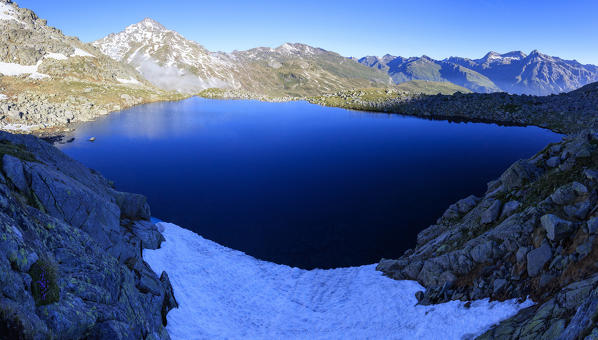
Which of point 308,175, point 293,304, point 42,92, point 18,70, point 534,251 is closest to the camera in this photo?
point 534,251

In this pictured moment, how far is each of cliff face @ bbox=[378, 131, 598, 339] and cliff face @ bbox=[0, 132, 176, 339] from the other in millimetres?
16782

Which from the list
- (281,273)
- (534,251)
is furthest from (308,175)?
(534,251)

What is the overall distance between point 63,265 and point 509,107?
145m

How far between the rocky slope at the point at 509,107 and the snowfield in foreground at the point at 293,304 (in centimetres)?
9900

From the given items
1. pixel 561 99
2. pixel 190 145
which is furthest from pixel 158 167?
pixel 561 99

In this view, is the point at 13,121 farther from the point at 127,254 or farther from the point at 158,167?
the point at 127,254

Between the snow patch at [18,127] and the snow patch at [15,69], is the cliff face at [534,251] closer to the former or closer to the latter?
the snow patch at [18,127]

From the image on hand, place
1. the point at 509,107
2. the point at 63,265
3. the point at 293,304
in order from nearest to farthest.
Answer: the point at 63,265
the point at 293,304
the point at 509,107

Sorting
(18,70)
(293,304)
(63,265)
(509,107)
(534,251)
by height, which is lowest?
(293,304)

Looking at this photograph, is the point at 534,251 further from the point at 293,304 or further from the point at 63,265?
the point at 63,265

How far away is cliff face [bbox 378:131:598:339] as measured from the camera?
13.1m

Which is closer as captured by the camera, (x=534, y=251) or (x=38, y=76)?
(x=534, y=251)

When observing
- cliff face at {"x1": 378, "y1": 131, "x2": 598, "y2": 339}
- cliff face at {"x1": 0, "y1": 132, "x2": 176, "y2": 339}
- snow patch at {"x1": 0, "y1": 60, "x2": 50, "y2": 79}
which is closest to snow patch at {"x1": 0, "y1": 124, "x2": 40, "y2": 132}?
cliff face at {"x1": 0, "y1": 132, "x2": 176, "y2": 339}

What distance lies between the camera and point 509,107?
117 meters
